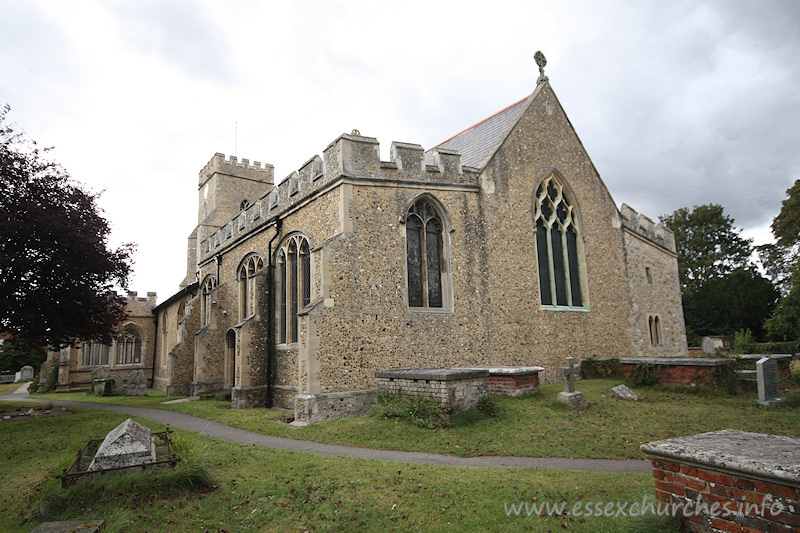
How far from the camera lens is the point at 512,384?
38.6ft

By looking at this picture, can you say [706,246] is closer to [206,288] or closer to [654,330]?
[654,330]

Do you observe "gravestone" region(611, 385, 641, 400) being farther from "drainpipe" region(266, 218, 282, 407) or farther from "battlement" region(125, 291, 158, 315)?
"battlement" region(125, 291, 158, 315)

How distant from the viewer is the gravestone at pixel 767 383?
10977 mm

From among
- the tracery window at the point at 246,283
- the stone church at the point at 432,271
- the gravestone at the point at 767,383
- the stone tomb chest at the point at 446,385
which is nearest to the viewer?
the stone tomb chest at the point at 446,385

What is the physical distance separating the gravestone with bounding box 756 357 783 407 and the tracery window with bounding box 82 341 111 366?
112ft

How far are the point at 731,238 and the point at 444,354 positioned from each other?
4454 cm

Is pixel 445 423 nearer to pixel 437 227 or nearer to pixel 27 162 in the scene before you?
pixel 437 227

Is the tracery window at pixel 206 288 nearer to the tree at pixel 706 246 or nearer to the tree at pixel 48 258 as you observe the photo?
the tree at pixel 48 258

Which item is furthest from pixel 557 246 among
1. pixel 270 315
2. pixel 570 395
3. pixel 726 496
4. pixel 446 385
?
pixel 726 496

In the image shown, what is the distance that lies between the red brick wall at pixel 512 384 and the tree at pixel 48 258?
39.8 ft

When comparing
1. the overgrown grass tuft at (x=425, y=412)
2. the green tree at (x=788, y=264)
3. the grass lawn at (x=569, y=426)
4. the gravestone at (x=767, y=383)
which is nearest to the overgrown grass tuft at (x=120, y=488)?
the grass lawn at (x=569, y=426)

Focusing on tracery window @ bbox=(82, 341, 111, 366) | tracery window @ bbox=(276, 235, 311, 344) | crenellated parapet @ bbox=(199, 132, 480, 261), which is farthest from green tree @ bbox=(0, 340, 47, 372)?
crenellated parapet @ bbox=(199, 132, 480, 261)

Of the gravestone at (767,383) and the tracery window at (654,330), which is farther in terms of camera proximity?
the tracery window at (654,330)

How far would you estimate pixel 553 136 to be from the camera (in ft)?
57.1
